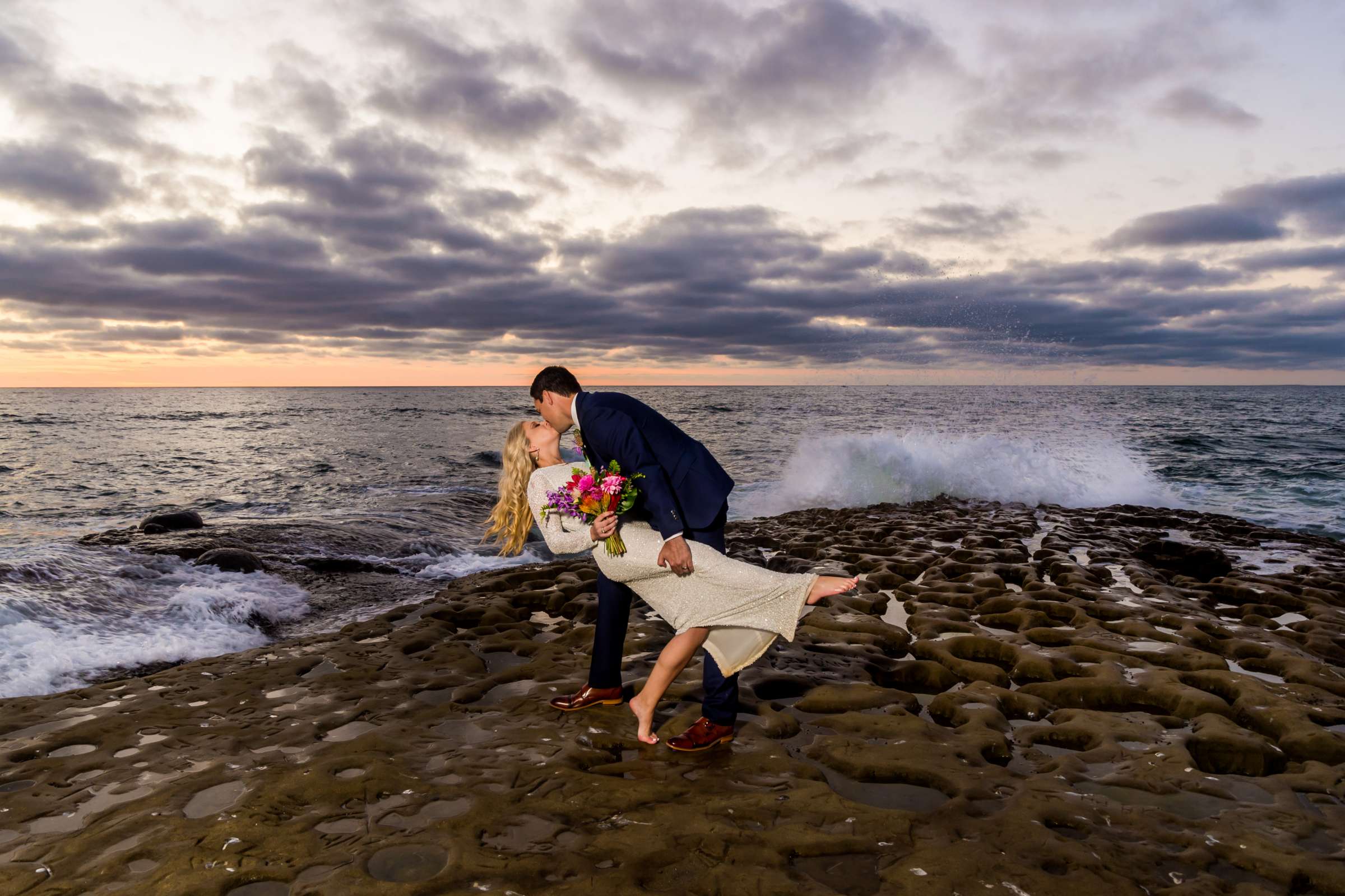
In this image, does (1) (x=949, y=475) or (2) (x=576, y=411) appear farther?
(1) (x=949, y=475)

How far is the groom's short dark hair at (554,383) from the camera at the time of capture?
4379 mm

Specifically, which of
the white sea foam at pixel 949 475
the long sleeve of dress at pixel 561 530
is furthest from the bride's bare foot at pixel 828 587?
the white sea foam at pixel 949 475

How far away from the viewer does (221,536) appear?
12742mm

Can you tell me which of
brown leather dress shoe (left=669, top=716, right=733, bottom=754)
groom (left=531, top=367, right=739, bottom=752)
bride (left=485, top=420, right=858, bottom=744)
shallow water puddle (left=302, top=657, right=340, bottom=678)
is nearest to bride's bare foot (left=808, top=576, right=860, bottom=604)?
bride (left=485, top=420, right=858, bottom=744)

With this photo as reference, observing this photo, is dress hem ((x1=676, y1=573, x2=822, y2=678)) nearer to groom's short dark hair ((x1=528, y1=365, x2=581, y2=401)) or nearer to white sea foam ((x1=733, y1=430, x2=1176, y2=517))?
groom's short dark hair ((x1=528, y1=365, x2=581, y2=401))

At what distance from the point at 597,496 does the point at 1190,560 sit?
1011 centimetres

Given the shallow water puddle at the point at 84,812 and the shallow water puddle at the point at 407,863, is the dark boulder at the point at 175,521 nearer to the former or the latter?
the shallow water puddle at the point at 84,812

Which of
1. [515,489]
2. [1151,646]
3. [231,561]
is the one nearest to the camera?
[515,489]

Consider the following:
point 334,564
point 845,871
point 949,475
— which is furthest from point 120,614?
point 949,475

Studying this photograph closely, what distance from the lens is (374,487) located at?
2294 cm

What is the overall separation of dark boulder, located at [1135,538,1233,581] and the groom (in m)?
8.79

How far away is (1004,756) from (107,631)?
9.48 meters

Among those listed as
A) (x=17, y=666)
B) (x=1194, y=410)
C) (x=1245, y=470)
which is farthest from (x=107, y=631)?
(x=1194, y=410)

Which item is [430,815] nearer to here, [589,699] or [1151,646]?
[589,699]
